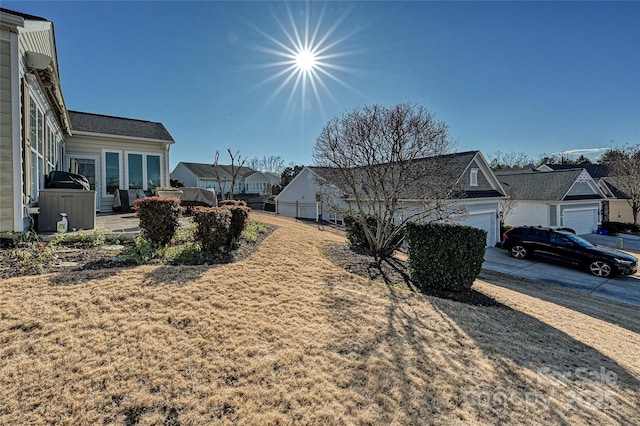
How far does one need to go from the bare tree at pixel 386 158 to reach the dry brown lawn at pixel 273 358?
4.32 metres

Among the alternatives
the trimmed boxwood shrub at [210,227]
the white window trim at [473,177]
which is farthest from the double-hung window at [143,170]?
the white window trim at [473,177]

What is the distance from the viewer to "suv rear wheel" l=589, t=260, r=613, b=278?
11.1 m

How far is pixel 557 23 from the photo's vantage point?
9617 millimetres

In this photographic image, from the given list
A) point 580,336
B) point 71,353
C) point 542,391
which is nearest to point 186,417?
point 71,353

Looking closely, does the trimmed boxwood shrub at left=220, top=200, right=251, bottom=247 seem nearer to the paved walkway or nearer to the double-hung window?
the paved walkway

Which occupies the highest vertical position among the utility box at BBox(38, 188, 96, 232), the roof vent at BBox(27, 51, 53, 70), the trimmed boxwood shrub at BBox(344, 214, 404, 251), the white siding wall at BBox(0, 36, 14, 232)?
the roof vent at BBox(27, 51, 53, 70)

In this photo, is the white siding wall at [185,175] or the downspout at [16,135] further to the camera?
the white siding wall at [185,175]

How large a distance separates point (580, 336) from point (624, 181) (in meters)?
27.9

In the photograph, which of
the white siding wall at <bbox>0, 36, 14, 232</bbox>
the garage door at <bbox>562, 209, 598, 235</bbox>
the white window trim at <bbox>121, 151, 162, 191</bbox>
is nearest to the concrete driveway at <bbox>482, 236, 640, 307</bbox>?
the garage door at <bbox>562, 209, 598, 235</bbox>

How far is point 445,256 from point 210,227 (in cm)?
499

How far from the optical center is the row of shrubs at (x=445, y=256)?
20.8 ft

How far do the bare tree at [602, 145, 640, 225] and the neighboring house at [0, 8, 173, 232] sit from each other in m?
33.9

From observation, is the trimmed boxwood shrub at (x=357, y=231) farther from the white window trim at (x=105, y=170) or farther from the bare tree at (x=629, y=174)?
the bare tree at (x=629, y=174)

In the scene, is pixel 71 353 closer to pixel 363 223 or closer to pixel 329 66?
pixel 363 223
